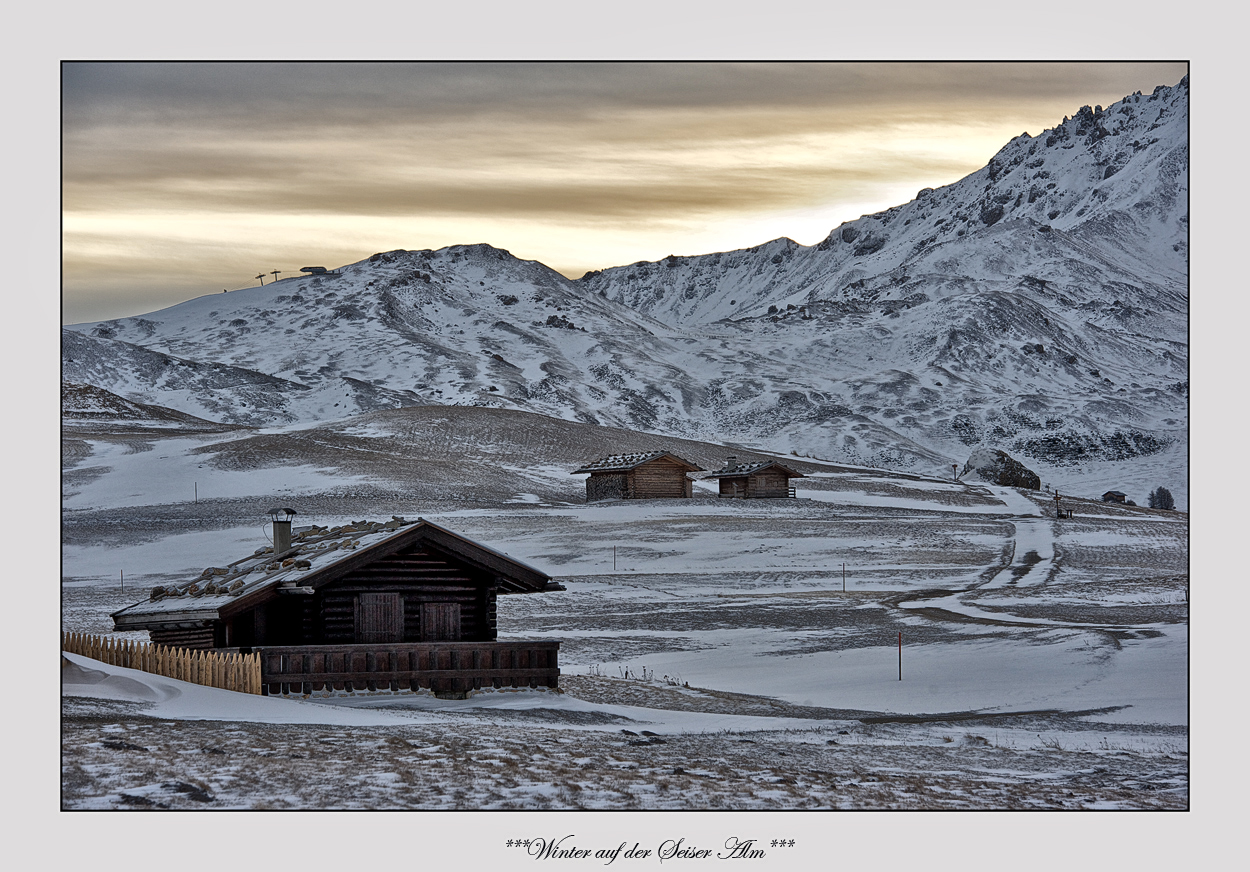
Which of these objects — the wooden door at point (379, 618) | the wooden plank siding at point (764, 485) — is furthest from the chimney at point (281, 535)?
the wooden plank siding at point (764, 485)

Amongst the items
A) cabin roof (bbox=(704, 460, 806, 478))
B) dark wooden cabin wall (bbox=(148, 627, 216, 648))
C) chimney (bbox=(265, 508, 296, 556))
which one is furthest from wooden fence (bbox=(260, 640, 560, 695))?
cabin roof (bbox=(704, 460, 806, 478))

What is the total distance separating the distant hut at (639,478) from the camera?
88125mm

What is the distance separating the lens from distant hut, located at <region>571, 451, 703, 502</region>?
88125mm

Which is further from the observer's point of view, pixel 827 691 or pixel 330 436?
pixel 330 436

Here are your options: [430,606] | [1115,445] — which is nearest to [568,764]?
[430,606]

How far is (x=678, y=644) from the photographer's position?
39.0 meters

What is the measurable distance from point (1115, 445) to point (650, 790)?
163013 mm

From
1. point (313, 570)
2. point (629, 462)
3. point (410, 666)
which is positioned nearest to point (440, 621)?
point (410, 666)

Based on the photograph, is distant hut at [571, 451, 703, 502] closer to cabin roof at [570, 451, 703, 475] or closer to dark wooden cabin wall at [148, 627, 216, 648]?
cabin roof at [570, 451, 703, 475]

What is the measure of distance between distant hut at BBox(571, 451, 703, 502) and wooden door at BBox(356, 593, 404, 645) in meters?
60.8

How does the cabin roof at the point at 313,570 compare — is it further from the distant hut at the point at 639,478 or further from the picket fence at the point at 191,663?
the distant hut at the point at 639,478

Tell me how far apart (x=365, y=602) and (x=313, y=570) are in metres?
1.37
